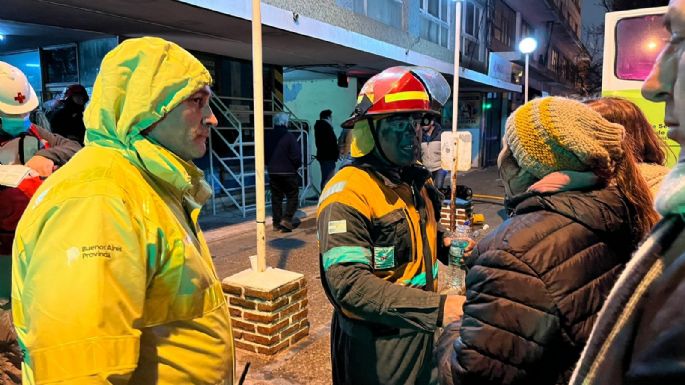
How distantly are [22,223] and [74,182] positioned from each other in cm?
21

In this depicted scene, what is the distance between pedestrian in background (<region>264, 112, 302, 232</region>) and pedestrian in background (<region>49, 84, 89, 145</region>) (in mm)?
3329

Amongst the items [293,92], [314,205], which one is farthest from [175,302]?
[293,92]

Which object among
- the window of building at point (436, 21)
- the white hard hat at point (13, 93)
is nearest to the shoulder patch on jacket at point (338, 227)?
the white hard hat at point (13, 93)

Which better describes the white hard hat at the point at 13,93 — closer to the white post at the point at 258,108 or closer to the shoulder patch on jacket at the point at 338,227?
the white post at the point at 258,108

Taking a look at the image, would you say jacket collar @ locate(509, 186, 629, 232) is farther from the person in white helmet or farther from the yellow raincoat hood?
the person in white helmet

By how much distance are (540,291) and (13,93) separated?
121 inches

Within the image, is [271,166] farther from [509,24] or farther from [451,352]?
[509,24]

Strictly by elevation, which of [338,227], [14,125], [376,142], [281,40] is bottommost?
[338,227]

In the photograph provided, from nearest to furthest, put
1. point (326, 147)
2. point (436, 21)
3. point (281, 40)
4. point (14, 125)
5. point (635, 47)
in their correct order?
point (14, 125), point (635, 47), point (281, 40), point (326, 147), point (436, 21)

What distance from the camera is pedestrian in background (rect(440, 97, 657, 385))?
1328 millimetres

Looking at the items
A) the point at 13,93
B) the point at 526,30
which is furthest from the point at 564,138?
the point at 526,30

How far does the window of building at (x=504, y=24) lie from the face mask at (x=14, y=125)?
65.1 feet

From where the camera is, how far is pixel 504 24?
2222cm

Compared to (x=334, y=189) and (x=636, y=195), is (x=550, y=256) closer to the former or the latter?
(x=636, y=195)
